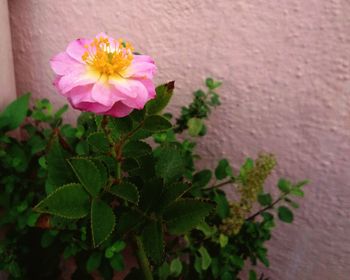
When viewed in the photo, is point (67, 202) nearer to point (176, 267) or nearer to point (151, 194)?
point (151, 194)

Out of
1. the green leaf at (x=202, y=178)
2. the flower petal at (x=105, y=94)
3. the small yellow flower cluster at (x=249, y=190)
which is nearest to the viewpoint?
the flower petal at (x=105, y=94)

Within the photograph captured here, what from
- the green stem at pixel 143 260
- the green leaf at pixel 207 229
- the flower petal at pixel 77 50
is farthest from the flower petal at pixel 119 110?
the green leaf at pixel 207 229

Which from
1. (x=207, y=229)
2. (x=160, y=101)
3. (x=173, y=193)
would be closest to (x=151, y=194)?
(x=173, y=193)

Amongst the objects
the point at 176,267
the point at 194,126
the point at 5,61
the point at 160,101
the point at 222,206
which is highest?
the point at 160,101

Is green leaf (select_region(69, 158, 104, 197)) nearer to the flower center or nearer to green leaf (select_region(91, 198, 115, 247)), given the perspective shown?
green leaf (select_region(91, 198, 115, 247))

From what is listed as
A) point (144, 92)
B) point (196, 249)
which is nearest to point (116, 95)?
point (144, 92)

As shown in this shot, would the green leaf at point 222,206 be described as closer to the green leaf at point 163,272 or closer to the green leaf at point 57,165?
the green leaf at point 163,272

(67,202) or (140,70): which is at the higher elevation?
(140,70)
